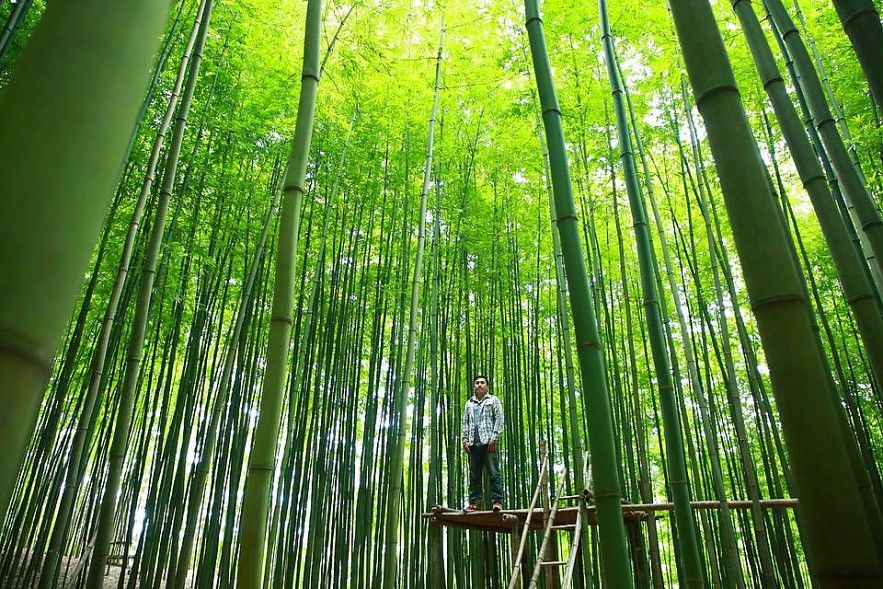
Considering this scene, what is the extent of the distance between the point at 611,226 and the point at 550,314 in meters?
1.26

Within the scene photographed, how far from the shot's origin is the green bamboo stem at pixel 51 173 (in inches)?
12.8

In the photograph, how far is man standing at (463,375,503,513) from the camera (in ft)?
12.6

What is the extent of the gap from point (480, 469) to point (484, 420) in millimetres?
357

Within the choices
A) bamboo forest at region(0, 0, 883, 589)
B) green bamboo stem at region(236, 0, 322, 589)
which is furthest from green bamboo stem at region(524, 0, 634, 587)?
green bamboo stem at region(236, 0, 322, 589)

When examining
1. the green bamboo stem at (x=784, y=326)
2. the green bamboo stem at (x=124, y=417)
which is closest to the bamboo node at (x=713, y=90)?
the green bamboo stem at (x=784, y=326)

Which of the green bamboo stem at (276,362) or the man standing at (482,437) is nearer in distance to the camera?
the green bamboo stem at (276,362)

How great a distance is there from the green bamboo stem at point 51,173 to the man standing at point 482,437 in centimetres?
359

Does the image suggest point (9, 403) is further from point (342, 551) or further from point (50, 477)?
point (50, 477)

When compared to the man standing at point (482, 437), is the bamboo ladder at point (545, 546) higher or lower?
lower

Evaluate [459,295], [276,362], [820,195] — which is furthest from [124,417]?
[459,295]

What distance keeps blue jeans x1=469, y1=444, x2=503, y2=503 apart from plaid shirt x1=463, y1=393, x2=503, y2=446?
2.7 inches

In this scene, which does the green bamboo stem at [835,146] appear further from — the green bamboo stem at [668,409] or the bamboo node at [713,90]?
the bamboo node at [713,90]

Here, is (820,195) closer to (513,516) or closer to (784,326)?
(784,326)

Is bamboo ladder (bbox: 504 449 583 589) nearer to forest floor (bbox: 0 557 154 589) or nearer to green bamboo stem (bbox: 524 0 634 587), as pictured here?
green bamboo stem (bbox: 524 0 634 587)
